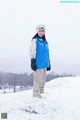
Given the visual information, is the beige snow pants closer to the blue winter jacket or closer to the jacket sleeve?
the blue winter jacket

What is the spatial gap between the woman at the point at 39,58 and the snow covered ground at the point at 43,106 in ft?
1.37

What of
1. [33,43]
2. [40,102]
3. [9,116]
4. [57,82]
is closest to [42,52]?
[33,43]

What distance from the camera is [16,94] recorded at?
12258 mm

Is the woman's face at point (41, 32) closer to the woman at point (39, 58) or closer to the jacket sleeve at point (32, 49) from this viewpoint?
the woman at point (39, 58)

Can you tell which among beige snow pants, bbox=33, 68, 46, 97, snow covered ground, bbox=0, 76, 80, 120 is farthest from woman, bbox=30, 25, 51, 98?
snow covered ground, bbox=0, 76, 80, 120

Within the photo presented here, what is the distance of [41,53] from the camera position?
37.1 feet

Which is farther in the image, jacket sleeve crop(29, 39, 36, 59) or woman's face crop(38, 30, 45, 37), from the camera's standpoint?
woman's face crop(38, 30, 45, 37)

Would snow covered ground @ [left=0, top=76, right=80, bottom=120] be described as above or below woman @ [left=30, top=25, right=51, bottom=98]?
below

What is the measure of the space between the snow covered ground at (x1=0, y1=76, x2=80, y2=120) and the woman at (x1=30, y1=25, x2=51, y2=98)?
16.4 inches

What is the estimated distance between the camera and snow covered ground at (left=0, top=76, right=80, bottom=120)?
10426mm

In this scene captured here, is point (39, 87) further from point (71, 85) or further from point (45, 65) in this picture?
point (71, 85)

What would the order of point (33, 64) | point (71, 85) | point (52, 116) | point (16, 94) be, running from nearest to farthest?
point (52, 116), point (33, 64), point (16, 94), point (71, 85)

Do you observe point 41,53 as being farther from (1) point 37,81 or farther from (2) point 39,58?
(1) point 37,81

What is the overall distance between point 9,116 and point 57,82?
412 cm
